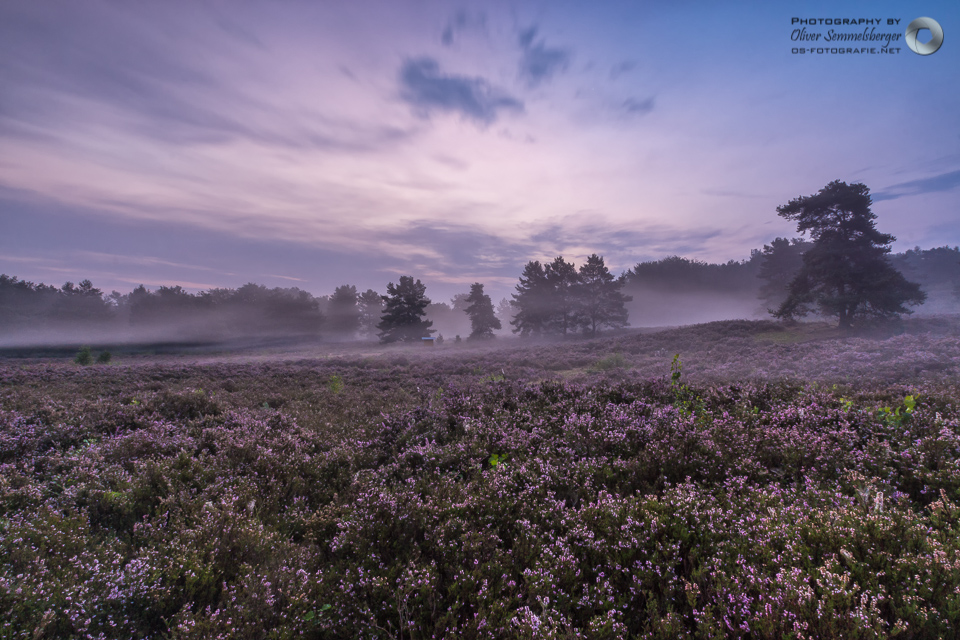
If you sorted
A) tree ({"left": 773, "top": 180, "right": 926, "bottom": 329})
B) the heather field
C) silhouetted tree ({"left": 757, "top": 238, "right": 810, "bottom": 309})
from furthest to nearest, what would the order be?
silhouetted tree ({"left": 757, "top": 238, "right": 810, "bottom": 309})
tree ({"left": 773, "top": 180, "right": 926, "bottom": 329})
the heather field

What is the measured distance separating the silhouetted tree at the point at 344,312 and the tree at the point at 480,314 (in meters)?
34.9

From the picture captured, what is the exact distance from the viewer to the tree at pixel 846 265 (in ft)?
79.1

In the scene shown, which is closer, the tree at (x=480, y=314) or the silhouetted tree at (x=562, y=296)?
the silhouetted tree at (x=562, y=296)

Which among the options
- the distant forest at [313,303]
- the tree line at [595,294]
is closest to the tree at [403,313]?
the tree line at [595,294]

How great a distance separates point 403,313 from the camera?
56594 mm

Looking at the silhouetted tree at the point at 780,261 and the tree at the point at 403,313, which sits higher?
the silhouetted tree at the point at 780,261

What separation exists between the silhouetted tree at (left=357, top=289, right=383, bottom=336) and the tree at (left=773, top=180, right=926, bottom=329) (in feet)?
272

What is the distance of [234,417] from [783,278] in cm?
6389

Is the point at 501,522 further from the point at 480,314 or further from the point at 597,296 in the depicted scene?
the point at 480,314

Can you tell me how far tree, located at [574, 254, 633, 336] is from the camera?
Answer: 52.4m

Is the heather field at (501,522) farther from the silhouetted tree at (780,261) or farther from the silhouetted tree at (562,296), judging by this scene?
the silhouetted tree at (780,261)

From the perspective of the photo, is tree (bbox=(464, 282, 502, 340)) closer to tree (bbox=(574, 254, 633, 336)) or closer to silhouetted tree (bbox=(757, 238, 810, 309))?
tree (bbox=(574, 254, 633, 336))

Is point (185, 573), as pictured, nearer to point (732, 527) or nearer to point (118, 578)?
point (118, 578)

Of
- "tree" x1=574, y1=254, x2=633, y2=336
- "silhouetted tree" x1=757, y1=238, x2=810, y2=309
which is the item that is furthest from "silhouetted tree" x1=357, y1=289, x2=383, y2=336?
"silhouetted tree" x1=757, y1=238, x2=810, y2=309
